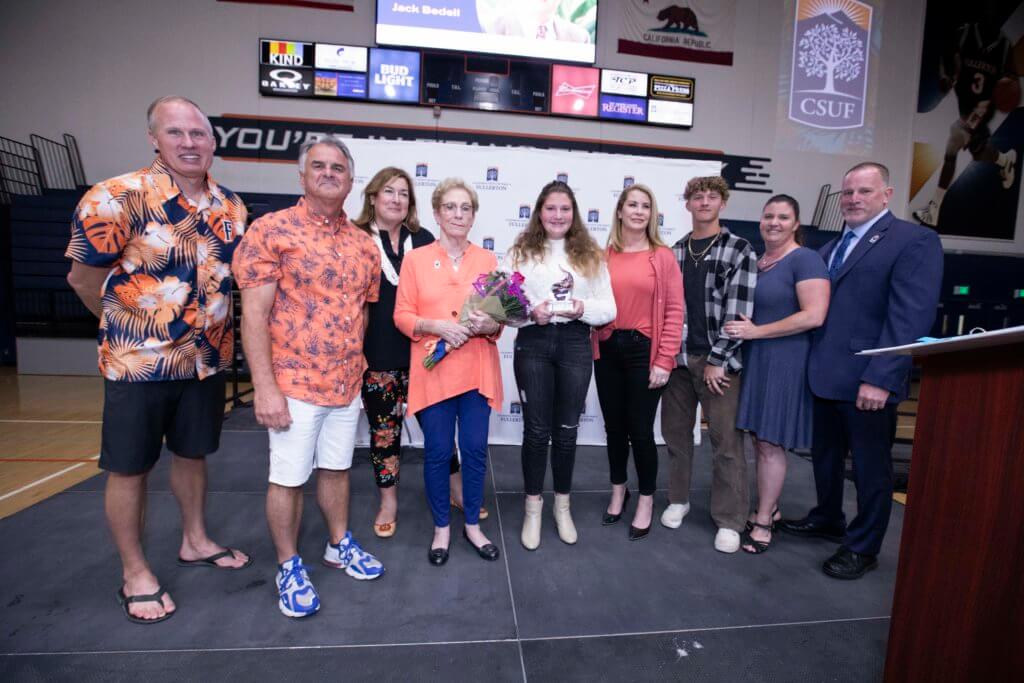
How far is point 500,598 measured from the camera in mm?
2066

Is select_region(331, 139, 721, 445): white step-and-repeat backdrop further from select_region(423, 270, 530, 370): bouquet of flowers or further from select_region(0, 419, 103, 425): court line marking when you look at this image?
select_region(0, 419, 103, 425): court line marking

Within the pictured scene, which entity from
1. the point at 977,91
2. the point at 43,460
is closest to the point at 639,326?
the point at 43,460

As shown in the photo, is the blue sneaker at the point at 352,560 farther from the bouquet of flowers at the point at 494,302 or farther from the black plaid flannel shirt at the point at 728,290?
the black plaid flannel shirt at the point at 728,290

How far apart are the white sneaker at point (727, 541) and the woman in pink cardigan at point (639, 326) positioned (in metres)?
0.47

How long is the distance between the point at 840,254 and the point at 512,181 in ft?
8.24

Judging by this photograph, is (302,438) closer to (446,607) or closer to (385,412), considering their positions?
(385,412)

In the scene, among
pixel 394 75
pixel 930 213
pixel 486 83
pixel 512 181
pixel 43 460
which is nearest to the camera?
pixel 43 460

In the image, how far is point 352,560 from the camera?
221 cm

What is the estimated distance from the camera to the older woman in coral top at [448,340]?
217 centimetres

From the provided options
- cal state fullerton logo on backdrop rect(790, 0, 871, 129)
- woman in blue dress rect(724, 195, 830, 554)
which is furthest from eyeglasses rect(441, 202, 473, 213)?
cal state fullerton logo on backdrop rect(790, 0, 871, 129)

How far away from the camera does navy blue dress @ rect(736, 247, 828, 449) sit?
7.82 ft

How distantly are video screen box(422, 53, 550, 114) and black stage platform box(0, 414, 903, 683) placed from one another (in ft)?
21.4

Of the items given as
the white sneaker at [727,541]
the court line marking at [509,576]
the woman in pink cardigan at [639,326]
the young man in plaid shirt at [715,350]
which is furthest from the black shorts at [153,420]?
the white sneaker at [727,541]

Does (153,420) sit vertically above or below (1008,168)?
below
